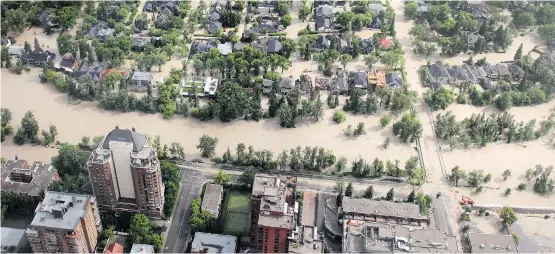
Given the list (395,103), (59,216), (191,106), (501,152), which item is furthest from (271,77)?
(59,216)

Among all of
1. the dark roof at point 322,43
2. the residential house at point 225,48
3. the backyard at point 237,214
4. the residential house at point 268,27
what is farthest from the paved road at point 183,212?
the residential house at point 268,27

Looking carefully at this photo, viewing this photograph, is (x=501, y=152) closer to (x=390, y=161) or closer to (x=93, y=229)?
(x=390, y=161)

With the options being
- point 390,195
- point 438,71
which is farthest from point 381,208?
point 438,71

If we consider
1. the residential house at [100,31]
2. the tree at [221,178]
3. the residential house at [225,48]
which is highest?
the residential house at [100,31]

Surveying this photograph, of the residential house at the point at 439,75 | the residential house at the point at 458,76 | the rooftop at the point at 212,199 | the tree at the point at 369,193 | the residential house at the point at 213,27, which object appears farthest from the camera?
the residential house at the point at 213,27

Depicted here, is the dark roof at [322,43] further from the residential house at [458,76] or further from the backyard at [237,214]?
the backyard at [237,214]

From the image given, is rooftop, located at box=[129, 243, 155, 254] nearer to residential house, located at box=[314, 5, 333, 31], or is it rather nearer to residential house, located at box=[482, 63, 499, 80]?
residential house, located at box=[314, 5, 333, 31]

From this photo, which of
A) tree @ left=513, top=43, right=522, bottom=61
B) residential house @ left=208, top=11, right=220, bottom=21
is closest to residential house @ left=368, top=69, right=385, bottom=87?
tree @ left=513, top=43, right=522, bottom=61
